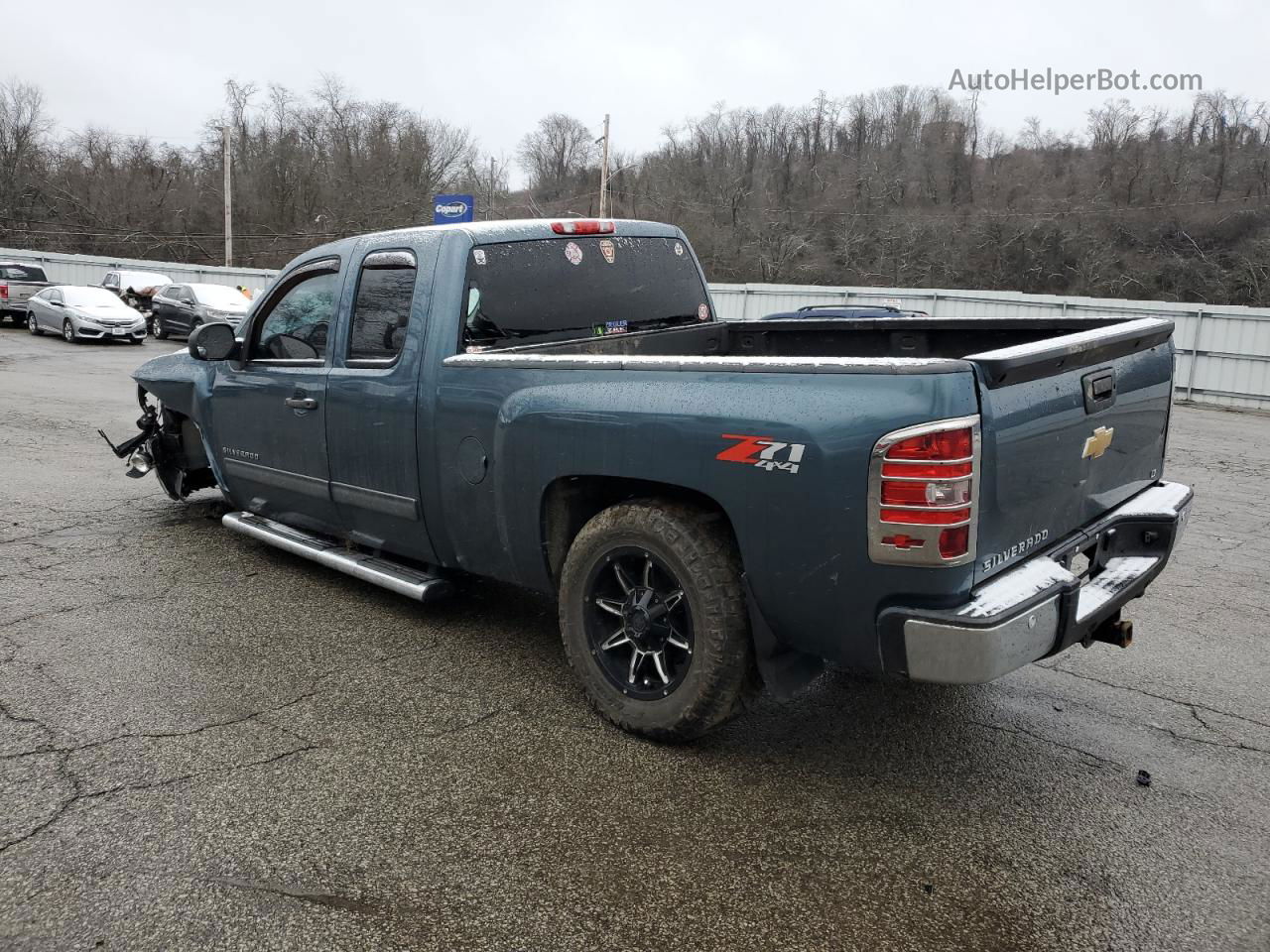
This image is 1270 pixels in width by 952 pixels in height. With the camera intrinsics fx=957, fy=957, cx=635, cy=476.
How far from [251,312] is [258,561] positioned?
149 centimetres

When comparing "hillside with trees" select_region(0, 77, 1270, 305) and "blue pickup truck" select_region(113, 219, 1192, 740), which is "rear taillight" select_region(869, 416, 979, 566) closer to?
"blue pickup truck" select_region(113, 219, 1192, 740)

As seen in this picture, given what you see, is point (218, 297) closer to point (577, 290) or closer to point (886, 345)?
point (577, 290)

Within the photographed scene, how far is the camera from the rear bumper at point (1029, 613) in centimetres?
272

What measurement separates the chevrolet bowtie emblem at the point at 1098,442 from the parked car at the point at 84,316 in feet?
80.8

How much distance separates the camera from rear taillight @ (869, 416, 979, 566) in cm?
269

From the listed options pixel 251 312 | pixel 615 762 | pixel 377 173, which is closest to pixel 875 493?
pixel 615 762

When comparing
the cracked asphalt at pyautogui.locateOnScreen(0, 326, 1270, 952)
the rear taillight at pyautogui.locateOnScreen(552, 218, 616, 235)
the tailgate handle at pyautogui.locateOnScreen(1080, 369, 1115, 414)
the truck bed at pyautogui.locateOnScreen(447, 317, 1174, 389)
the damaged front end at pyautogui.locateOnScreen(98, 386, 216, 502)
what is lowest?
the cracked asphalt at pyautogui.locateOnScreen(0, 326, 1270, 952)

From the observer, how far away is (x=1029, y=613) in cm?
282

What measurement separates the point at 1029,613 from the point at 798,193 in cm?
8211

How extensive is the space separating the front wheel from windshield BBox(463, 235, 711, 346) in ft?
4.03

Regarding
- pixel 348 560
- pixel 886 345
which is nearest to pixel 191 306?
pixel 348 560

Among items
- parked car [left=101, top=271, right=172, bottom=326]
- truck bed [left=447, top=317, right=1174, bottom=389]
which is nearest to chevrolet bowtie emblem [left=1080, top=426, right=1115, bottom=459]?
truck bed [left=447, top=317, right=1174, bottom=389]

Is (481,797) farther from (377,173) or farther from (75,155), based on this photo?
(75,155)

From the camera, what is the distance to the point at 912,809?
317 cm
